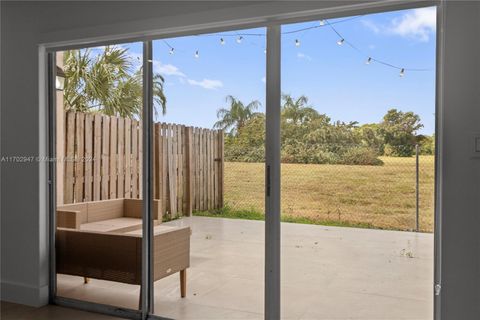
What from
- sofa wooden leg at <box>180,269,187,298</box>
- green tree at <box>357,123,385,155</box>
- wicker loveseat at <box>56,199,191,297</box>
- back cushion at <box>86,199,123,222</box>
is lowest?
sofa wooden leg at <box>180,269,187,298</box>

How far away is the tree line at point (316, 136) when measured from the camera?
8.43 ft

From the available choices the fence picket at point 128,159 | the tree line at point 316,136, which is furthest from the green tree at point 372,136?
the fence picket at point 128,159

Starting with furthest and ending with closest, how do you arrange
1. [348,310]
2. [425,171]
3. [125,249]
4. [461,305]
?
[125,249] → [348,310] → [425,171] → [461,305]

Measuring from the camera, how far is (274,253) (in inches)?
110

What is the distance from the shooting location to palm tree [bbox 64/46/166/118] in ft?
10.6

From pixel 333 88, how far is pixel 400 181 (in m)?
0.69

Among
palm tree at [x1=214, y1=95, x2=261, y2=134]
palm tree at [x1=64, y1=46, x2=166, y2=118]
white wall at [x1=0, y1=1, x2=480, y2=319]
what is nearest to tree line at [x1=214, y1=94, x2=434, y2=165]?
palm tree at [x1=214, y1=95, x2=261, y2=134]

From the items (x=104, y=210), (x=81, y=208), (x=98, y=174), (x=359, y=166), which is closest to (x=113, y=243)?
(x=104, y=210)

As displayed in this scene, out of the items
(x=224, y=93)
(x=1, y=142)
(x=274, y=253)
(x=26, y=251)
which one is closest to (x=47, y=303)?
(x=26, y=251)

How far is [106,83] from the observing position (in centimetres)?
337

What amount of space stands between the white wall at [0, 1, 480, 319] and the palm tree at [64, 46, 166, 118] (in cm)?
18

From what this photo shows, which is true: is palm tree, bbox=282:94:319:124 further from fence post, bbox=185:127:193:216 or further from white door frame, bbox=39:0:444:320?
fence post, bbox=185:127:193:216

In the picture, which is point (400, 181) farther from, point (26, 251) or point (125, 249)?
point (26, 251)

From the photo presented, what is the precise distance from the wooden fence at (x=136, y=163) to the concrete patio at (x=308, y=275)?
0.67 feet
